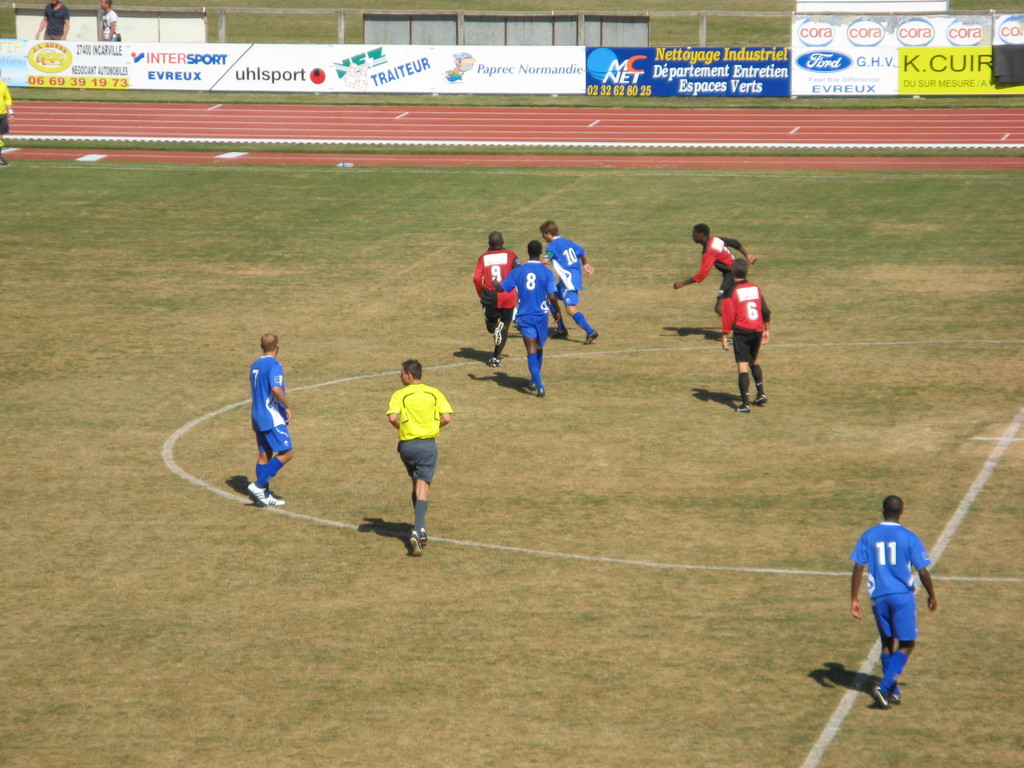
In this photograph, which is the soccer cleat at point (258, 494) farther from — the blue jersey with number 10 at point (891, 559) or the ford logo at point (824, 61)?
the ford logo at point (824, 61)

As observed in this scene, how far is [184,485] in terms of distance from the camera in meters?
15.9

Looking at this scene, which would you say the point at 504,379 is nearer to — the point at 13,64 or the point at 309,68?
the point at 309,68

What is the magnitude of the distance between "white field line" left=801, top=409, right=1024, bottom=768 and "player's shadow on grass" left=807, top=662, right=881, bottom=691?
66 millimetres

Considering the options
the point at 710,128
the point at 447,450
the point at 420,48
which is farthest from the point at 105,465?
the point at 420,48

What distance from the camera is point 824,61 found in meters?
47.7

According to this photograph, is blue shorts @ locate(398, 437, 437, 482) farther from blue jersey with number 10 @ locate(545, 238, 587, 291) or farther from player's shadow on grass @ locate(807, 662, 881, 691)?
blue jersey with number 10 @ locate(545, 238, 587, 291)

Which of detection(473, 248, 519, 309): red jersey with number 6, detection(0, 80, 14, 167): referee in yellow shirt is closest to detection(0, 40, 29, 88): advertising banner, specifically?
detection(0, 80, 14, 167): referee in yellow shirt

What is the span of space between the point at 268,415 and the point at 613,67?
37.2 meters

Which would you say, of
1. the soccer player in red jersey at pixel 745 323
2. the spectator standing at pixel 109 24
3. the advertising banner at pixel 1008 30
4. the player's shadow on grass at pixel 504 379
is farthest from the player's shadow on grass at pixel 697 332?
the spectator standing at pixel 109 24

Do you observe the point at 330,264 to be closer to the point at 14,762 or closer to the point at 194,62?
the point at 14,762

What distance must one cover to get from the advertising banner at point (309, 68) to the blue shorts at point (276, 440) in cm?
3617

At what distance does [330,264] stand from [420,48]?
23.4m

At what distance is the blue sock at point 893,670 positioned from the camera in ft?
33.9

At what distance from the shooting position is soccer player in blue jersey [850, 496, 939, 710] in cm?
1028
